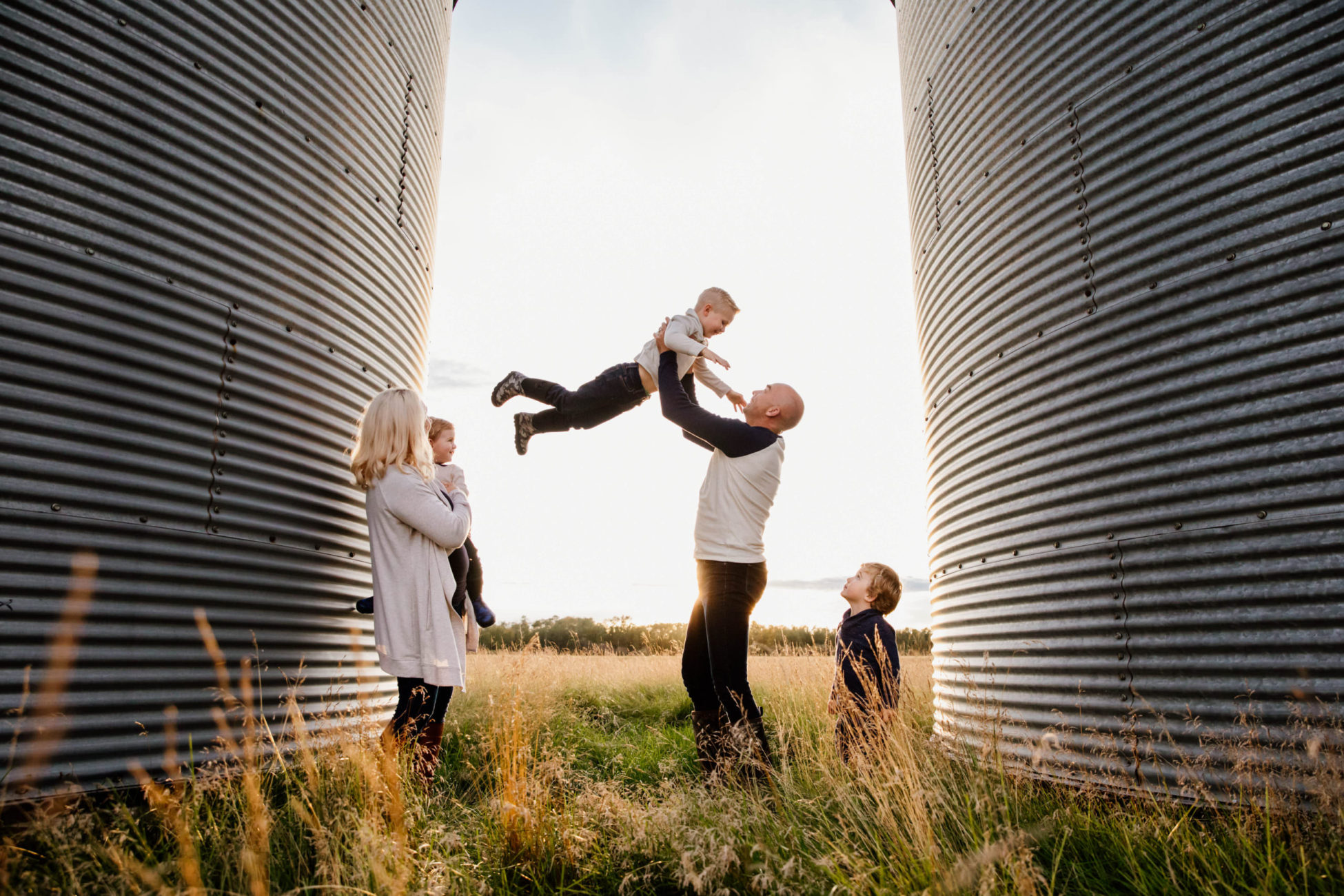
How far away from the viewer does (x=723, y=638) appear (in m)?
3.95

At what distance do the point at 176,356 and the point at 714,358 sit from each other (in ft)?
8.69

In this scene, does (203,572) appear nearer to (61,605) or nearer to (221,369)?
(61,605)

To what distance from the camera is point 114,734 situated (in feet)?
10.4

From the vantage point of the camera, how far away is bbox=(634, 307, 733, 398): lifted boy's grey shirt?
4523 millimetres

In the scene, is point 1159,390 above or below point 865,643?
above

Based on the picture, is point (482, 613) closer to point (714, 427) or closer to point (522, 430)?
point (522, 430)

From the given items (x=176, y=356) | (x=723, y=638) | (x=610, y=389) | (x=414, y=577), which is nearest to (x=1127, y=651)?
(x=723, y=638)

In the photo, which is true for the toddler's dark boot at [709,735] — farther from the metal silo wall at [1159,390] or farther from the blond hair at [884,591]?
the blond hair at [884,591]

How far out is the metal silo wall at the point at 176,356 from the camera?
3.02 m

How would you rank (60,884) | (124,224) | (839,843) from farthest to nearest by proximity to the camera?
(124,224) → (839,843) → (60,884)

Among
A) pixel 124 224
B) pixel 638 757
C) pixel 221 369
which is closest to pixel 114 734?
pixel 221 369

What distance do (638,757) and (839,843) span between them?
3.35m

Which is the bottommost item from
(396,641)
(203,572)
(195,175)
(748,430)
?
(396,641)

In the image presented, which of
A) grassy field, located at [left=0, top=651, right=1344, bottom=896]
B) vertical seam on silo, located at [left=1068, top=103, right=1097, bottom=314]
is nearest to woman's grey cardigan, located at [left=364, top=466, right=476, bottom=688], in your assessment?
grassy field, located at [left=0, top=651, right=1344, bottom=896]
